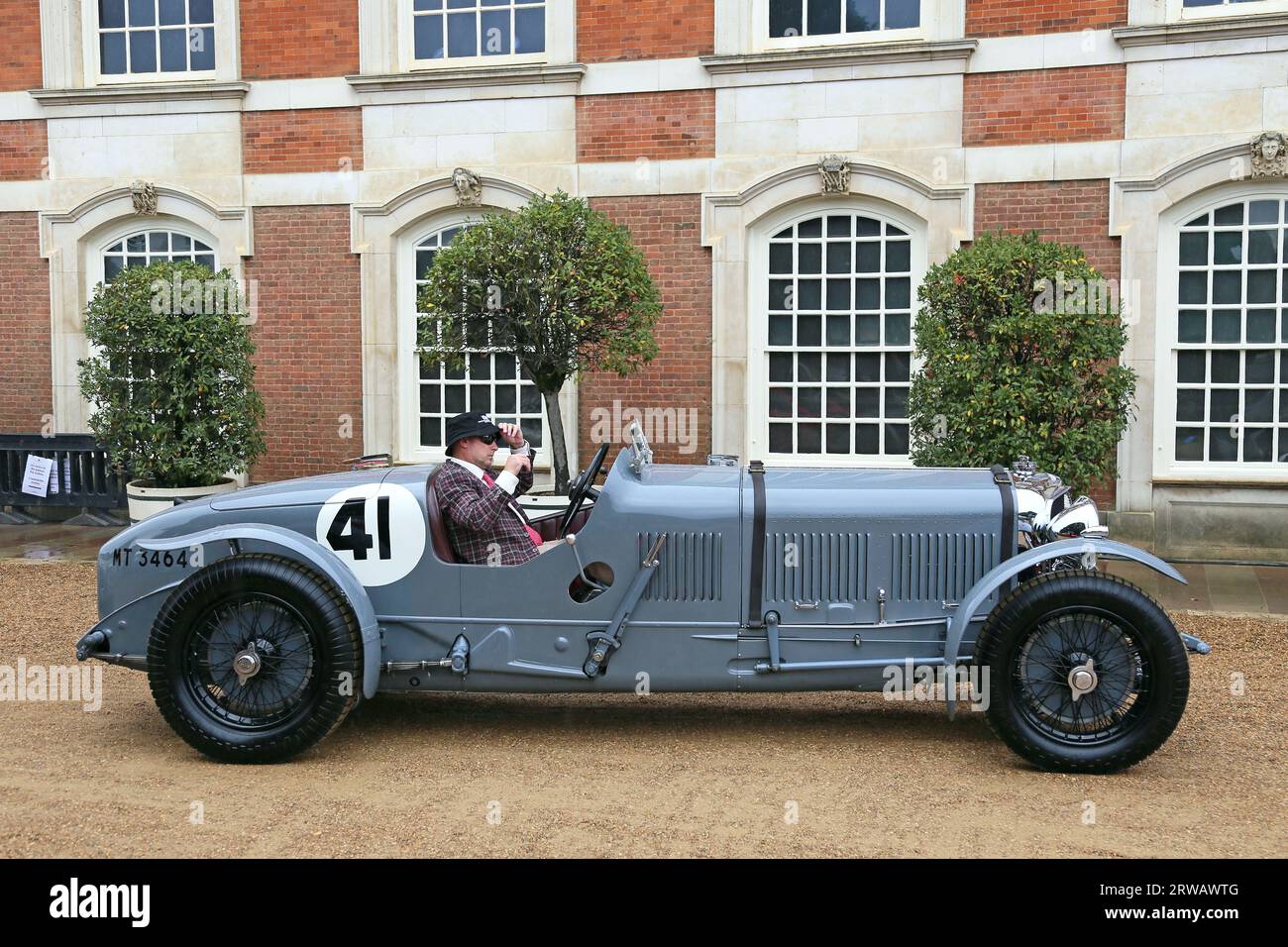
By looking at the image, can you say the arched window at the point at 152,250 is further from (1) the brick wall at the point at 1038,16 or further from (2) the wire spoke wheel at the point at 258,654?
(2) the wire spoke wheel at the point at 258,654

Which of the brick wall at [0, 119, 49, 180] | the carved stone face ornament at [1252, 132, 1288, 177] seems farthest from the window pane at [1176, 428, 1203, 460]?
the brick wall at [0, 119, 49, 180]

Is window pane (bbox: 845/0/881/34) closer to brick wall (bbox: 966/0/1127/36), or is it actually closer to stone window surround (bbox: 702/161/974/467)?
brick wall (bbox: 966/0/1127/36)

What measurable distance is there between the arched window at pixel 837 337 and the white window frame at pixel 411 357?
8.09 feet

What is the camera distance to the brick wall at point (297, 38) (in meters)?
12.3

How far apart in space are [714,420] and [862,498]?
21.2 ft

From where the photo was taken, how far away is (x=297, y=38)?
1242 centimetres

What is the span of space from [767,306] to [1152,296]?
135 inches

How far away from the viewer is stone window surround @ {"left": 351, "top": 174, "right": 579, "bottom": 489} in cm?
1227

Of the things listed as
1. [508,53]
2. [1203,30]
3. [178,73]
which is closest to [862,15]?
[1203,30]

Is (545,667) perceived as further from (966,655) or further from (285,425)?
(285,425)

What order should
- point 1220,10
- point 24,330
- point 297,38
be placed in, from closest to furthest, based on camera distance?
point 1220,10 < point 297,38 < point 24,330

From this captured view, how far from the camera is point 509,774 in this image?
4.96 m

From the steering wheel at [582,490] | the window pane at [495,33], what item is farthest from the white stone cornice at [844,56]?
the steering wheel at [582,490]

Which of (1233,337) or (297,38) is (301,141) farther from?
(1233,337)
